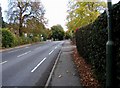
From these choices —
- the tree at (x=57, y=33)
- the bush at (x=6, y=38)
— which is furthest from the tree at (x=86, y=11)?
the tree at (x=57, y=33)

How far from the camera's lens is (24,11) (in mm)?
63281

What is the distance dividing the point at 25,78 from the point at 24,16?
52918 millimetres

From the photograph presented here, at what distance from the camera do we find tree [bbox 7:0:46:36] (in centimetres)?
6086

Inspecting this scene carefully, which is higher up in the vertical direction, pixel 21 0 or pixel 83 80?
pixel 21 0

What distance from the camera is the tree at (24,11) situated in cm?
6086

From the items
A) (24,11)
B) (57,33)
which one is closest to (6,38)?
(24,11)

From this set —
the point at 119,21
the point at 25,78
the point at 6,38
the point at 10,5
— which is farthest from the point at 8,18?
the point at 119,21

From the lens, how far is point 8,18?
2375 inches

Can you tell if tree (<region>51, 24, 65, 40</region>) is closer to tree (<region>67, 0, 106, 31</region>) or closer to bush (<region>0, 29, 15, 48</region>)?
bush (<region>0, 29, 15, 48</region>)

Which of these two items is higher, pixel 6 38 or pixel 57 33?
pixel 6 38

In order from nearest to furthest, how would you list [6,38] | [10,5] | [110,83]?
1. [110,83]
2. [6,38]
3. [10,5]

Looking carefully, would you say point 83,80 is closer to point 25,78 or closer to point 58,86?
point 58,86

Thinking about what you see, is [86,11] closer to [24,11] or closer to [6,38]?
[6,38]

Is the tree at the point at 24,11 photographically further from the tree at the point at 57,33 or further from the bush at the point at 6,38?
the tree at the point at 57,33
